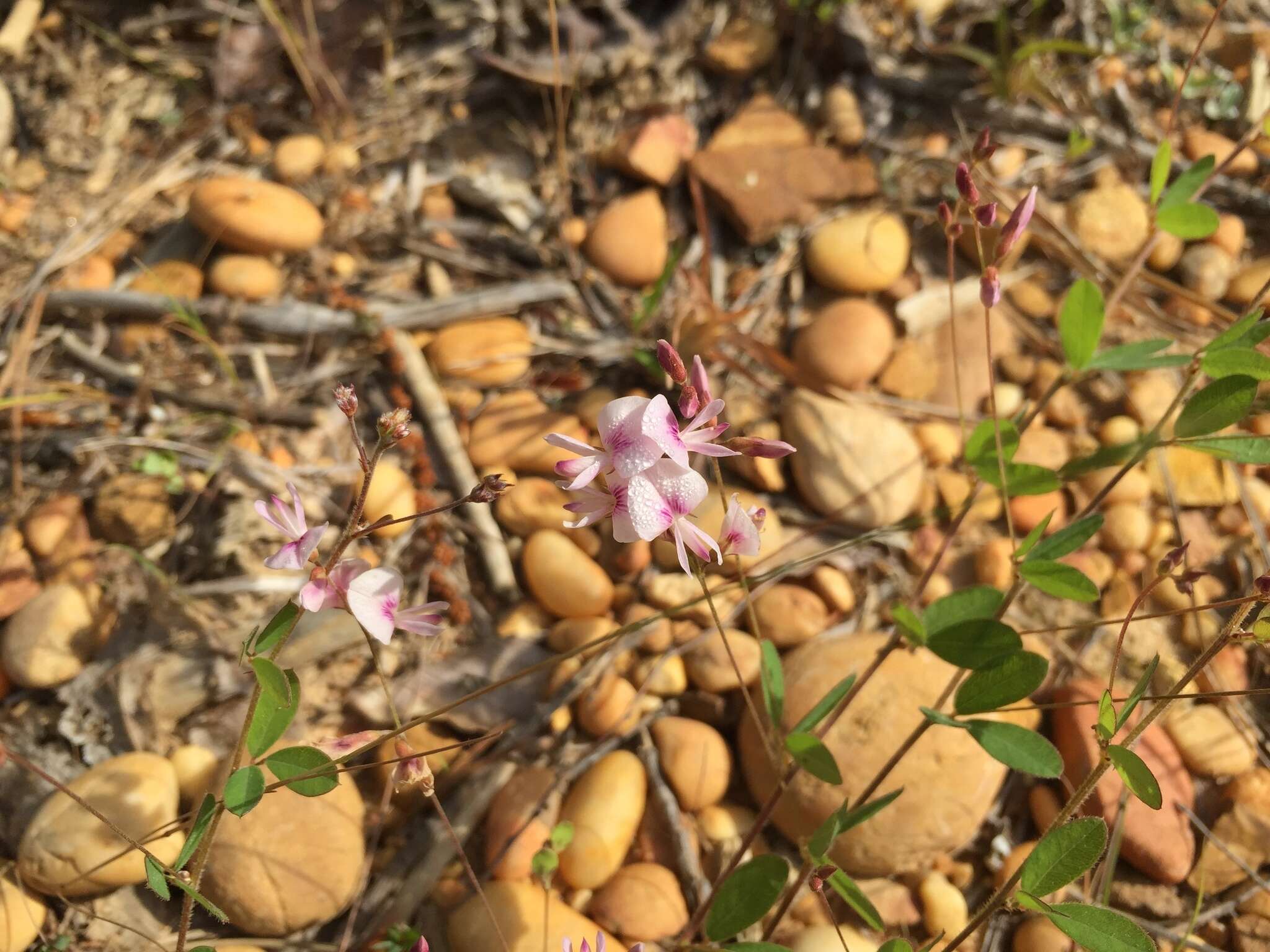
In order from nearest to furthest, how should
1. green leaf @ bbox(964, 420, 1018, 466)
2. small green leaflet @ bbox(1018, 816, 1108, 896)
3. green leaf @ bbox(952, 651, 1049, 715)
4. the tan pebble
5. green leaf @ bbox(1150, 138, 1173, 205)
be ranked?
1. small green leaflet @ bbox(1018, 816, 1108, 896)
2. green leaf @ bbox(952, 651, 1049, 715)
3. green leaf @ bbox(964, 420, 1018, 466)
4. green leaf @ bbox(1150, 138, 1173, 205)
5. the tan pebble

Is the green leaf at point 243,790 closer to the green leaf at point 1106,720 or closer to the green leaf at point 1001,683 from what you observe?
the green leaf at point 1001,683

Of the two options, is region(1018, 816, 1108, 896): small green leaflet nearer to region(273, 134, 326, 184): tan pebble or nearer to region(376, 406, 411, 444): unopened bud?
region(376, 406, 411, 444): unopened bud

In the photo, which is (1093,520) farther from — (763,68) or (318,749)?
(763,68)

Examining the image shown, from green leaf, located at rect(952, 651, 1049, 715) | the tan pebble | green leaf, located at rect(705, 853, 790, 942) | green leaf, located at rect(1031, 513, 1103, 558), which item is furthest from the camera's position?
the tan pebble

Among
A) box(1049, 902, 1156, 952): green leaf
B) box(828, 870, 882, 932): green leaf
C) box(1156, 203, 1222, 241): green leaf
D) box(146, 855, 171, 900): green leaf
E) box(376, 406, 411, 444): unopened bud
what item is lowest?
box(828, 870, 882, 932): green leaf

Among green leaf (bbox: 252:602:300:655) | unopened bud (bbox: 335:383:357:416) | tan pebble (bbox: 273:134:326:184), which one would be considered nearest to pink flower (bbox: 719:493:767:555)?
unopened bud (bbox: 335:383:357:416)
